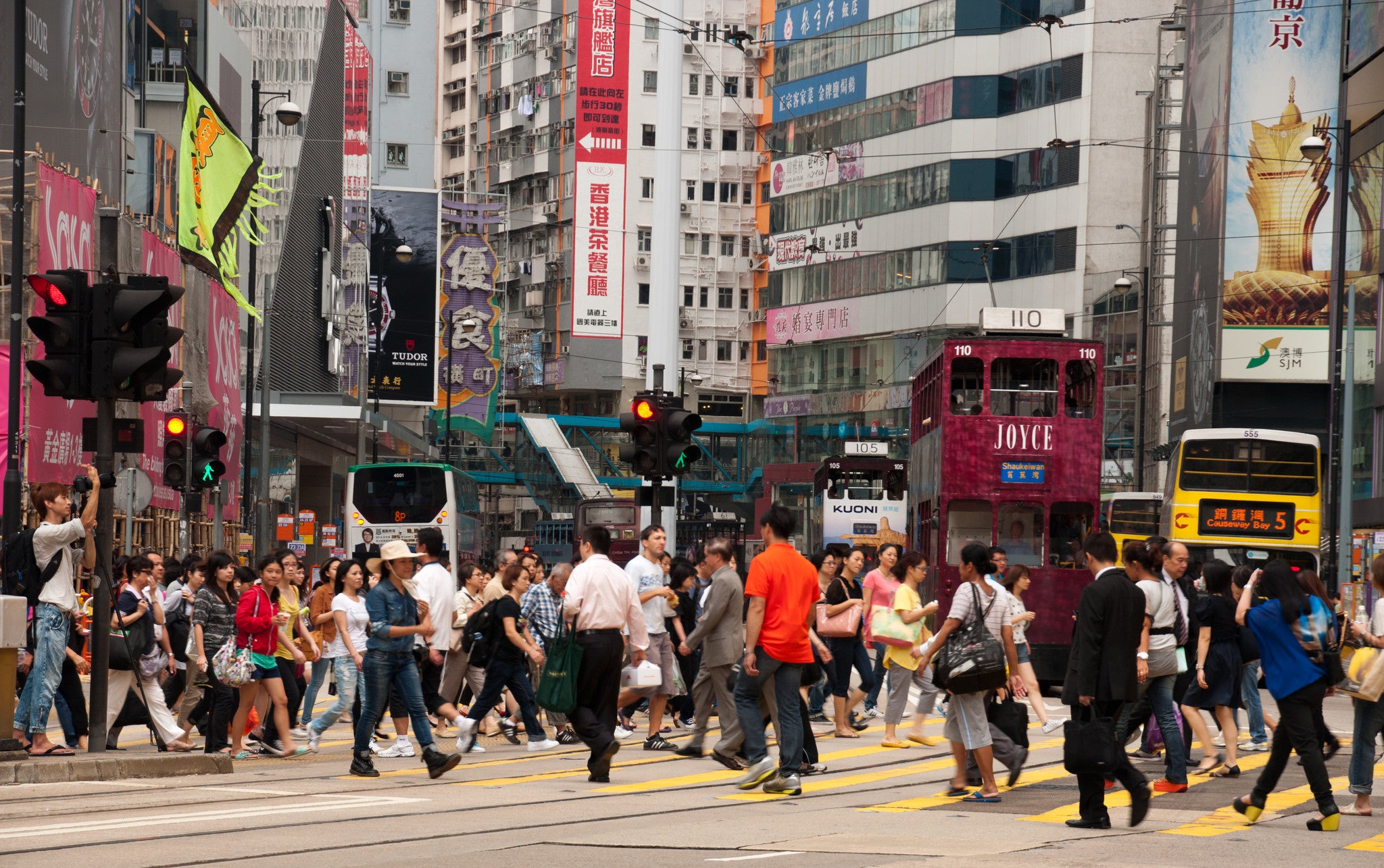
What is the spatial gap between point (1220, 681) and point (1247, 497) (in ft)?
53.7

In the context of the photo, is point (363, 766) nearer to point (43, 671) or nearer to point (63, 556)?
point (43, 671)

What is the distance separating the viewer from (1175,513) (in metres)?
28.9

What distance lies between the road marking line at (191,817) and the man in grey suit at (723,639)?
250cm

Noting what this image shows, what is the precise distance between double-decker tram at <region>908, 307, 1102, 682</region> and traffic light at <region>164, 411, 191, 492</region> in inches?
361

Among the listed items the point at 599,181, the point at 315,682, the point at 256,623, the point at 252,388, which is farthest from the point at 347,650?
the point at 599,181

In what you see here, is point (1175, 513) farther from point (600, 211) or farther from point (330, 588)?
point (600, 211)

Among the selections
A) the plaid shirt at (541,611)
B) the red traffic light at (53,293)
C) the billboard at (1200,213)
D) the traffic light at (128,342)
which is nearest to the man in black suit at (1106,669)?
the plaid shirt at (541,611)

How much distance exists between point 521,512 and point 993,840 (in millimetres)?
80272

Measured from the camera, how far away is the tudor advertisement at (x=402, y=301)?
66.7 metres

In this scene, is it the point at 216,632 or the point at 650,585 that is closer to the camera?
the point at 216,632

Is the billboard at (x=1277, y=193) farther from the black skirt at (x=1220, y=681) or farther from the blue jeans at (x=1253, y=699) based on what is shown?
the black skirt at (x=1220, y=681)

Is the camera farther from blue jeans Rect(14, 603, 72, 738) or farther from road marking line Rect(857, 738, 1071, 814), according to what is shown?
road marking line Rect(857, 738, 1071, 814)

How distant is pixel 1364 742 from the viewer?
35.7 ft

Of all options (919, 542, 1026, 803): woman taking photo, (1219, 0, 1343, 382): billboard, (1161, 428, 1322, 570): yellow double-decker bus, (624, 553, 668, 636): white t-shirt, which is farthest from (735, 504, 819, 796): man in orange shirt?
(1219, 0, 1343, 382): billboard
